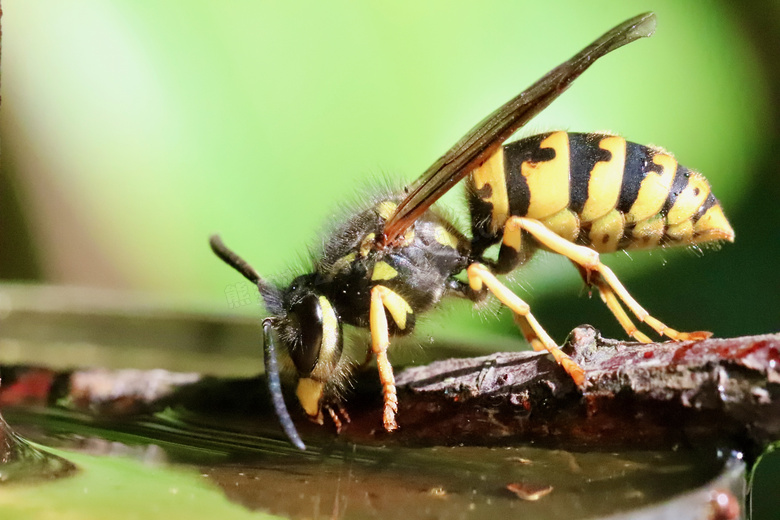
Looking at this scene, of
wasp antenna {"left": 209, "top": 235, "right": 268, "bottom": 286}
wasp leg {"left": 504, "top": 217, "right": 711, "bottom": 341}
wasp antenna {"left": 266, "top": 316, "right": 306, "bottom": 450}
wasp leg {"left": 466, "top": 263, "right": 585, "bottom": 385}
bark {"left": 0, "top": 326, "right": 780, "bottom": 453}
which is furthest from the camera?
wasp antenna {"left": 209, "top": 235, "right": 268, "bottom": 286}

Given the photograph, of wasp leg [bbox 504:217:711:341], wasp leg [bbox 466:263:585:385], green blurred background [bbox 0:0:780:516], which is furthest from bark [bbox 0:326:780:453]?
green blurred background [bbox 0:0:780:516]

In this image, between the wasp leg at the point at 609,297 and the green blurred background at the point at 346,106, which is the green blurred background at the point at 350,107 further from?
the wasp leg at the point at 609,297

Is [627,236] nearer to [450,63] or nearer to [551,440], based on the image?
[551,440]

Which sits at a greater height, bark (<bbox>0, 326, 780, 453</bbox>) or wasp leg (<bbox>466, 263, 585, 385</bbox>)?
wasp leg (<bbox>466, 263, 585, 385</bbox>)

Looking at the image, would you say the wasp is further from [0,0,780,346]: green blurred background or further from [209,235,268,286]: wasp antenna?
[0,0,780,346]: green blurred background

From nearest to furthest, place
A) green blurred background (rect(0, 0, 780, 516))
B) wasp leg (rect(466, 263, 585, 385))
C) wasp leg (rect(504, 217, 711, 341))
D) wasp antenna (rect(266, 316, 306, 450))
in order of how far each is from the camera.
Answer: wasp leg (rect(466, 263, 585, 385)) < wasp antenna (rect(266, 316, 306, 450)) < wasp leg (rect(504, 217, 711, 341)) < green blurred background (rect(0, 0, 780, 516))

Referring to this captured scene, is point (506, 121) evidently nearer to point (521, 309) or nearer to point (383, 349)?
point (521, 309)

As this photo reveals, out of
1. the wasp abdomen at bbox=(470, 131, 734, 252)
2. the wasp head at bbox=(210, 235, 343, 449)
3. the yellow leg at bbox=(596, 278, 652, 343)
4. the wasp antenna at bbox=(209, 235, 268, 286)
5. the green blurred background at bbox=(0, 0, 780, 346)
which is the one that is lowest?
the wasp head at bbox=(210, 235, 343, 449)
